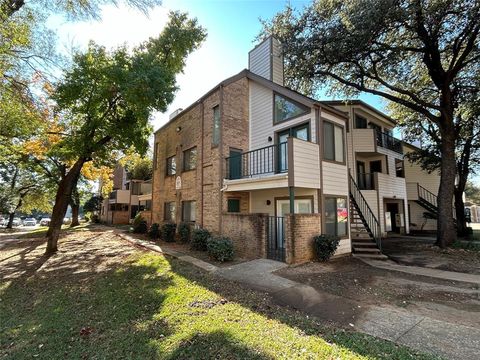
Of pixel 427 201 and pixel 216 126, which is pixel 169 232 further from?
pixel 427 201

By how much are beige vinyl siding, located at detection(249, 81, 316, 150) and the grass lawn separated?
6803 millimetres

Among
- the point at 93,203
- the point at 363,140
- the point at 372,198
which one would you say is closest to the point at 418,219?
the point at 372,198

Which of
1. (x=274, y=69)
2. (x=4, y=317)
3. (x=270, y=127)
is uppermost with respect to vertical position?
(x=274, y=69)

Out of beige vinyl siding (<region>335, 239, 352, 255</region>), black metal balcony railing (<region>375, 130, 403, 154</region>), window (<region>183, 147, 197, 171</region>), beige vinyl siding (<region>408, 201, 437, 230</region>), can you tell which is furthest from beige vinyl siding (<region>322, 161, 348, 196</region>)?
beige vinyl siding (<region>408, 201, 437, 230</region>)

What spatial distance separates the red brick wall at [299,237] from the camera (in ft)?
27.8

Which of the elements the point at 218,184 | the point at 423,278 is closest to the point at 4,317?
the point at 218,184

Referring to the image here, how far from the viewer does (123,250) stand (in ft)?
40.5

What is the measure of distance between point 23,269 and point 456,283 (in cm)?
1416

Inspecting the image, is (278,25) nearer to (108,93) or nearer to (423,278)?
(108,93)

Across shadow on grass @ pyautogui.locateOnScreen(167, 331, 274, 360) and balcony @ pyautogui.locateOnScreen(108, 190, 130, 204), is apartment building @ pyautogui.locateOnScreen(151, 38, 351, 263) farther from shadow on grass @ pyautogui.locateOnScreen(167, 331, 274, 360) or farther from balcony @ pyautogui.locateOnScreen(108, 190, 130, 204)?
balcony @ pyautogui.locateOnScreen(108, 190, 130, 204)

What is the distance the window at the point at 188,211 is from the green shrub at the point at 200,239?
2571mm

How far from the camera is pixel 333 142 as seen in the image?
10.6 m

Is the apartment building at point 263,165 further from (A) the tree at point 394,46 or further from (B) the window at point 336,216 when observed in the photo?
(A) the tree at point 394,46

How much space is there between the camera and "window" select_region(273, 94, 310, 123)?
10.6 metres
